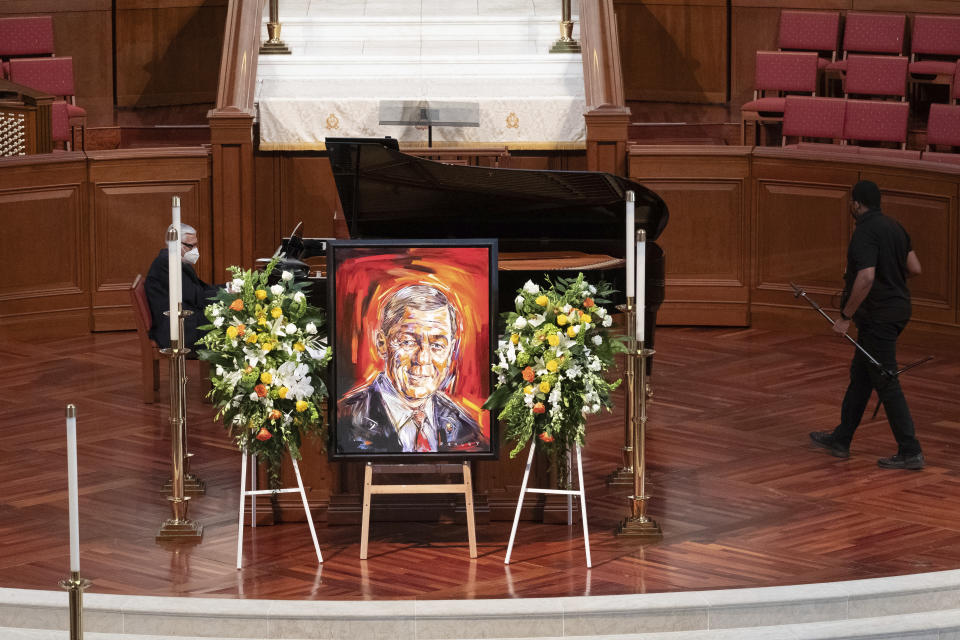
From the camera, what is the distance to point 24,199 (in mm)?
8578

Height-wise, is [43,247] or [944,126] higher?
[944,126]

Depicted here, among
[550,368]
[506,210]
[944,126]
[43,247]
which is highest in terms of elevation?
[944,126]

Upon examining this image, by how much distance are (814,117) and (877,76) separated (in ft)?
2.73

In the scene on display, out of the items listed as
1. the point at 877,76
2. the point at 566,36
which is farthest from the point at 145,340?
the point at 877,76

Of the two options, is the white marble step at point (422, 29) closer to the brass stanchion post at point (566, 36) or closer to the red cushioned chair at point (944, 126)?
the brass stanchion post at point (566, 36)

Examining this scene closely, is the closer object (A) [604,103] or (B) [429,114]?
(A) [604,103]

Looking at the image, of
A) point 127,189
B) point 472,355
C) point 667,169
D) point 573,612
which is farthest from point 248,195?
point 573,612

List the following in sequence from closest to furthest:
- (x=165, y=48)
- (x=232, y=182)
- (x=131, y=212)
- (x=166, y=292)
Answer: (x=166, y=292) → (x=131, y=212) → (x=232, y=182) → (x=165, y=48)

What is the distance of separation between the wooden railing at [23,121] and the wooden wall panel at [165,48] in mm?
2347

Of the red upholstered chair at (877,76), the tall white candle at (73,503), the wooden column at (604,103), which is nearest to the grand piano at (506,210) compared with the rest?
the wooden column at (604,103)

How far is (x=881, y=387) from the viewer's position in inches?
251

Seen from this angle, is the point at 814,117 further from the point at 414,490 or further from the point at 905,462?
the point at 414,490

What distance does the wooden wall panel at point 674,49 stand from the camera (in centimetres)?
1230

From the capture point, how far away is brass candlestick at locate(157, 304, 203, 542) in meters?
5.49
